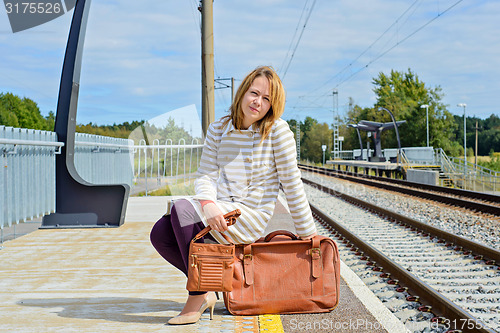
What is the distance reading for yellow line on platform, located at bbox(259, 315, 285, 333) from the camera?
9.71 feet

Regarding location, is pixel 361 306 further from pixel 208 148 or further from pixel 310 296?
pixel 208 148

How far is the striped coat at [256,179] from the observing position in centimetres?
279

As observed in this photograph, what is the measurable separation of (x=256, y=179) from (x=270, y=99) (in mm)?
446

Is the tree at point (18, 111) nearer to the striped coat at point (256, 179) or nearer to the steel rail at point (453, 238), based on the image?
the steel rail at point (453, 238)

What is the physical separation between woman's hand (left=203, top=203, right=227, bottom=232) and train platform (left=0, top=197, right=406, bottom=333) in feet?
2.11

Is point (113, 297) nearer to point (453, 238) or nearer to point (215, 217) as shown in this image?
point (215, 217)

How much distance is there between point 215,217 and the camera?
2.63m

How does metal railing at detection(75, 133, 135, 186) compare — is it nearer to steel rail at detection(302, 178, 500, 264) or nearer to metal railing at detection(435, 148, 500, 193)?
steel rail at detection(302, 178, 500, 264)

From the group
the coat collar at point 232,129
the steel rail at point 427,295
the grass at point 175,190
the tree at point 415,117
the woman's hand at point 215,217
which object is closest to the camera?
the woman's hand at point 215,217

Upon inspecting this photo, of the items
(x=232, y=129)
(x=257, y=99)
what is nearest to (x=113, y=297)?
(x=232, y=129)

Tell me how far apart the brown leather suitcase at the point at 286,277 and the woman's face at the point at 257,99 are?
70 centimetres

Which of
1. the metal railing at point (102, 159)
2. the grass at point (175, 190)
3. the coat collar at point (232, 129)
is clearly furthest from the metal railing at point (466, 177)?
the coat collar at point (232, 129)

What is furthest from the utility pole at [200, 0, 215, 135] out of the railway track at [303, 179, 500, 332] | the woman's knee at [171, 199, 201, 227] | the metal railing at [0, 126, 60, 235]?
the woman's knee at [171, 199, 201, 227]

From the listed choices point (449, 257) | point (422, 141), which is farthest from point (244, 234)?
point (422, 141)
